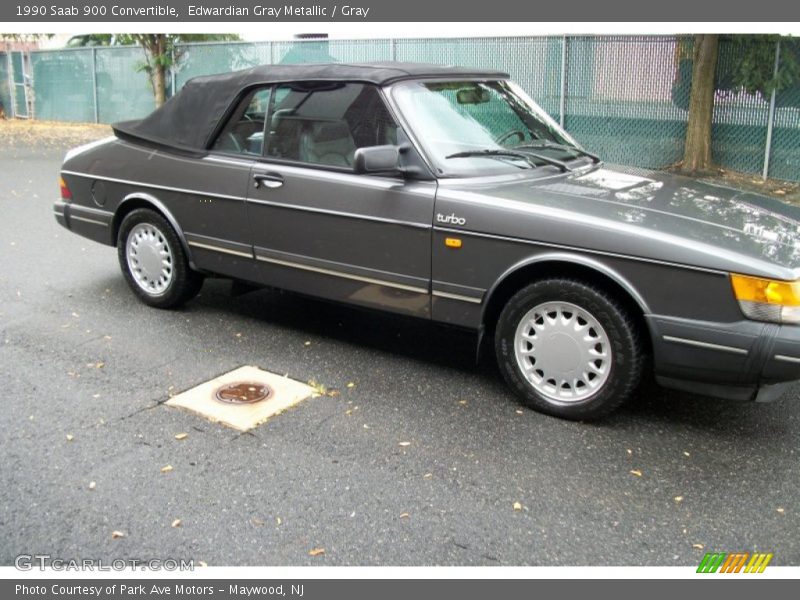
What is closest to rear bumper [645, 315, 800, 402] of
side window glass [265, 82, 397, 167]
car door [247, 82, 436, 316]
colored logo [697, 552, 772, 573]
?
colored logo [697, 552, 772, 573]

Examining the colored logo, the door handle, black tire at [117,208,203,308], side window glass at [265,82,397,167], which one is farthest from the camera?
black tire at [117,208,203,308]

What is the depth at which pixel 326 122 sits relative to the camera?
5.16 metres

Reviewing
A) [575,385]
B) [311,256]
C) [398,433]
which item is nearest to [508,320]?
[575,385]

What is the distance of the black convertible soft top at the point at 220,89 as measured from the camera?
513 cm

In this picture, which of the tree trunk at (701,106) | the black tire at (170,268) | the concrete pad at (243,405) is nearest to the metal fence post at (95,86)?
the tree trunk at (701,106)

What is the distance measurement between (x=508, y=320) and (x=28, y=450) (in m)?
2.55

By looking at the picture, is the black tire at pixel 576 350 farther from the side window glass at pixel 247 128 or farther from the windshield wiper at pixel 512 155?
the side window glass at pixel 247 128

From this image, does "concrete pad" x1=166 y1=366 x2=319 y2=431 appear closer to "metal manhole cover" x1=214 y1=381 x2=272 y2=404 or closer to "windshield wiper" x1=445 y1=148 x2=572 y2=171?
"metal manhole cover" x1=214 y1=381 x2=272 y2=404

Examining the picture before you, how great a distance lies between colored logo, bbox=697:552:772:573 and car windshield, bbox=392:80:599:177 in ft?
8.02

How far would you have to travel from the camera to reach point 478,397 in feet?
15.6

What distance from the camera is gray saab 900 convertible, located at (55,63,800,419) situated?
396 cm

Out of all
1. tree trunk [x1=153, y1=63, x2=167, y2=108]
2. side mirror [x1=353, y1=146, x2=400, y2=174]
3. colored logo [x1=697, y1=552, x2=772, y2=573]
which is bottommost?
colored logo [x1=697, y1=552, x2=772, y2=573]

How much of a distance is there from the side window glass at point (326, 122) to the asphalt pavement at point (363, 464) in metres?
1.31

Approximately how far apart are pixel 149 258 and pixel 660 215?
3.72 meters
